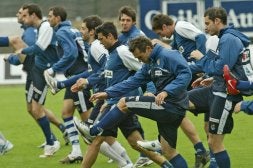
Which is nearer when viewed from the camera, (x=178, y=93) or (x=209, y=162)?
(x=178, y=93)

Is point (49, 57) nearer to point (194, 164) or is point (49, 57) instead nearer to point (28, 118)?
point (194, 164)

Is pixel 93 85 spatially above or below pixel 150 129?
above

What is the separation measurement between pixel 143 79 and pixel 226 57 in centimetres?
104

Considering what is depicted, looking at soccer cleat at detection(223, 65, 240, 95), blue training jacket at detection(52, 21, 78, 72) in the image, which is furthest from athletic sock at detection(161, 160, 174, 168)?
blue training jacket at detection(52, 21, 78, 72)

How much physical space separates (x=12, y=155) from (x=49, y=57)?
160 centimetres

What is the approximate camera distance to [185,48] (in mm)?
11844

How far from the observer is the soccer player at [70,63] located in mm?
12461

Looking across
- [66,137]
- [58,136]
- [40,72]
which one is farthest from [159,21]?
[58,136]

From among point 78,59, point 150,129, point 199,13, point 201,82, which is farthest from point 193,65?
point 199,13

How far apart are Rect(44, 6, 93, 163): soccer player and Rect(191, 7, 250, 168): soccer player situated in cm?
278

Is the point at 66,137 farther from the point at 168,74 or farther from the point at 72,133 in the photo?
the point at 168,74

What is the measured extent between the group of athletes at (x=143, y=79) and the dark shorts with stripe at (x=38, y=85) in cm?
2

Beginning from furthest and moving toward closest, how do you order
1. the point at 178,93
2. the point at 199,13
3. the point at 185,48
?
the point at 199,13, the point at 185,48, the point at 178,93

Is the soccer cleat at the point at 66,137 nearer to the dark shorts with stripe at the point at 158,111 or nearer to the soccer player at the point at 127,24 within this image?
the soccer player at the point at 127,24
